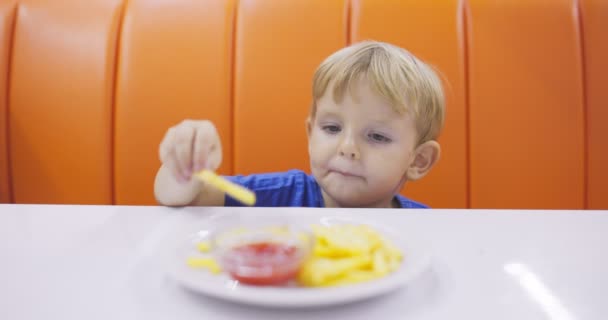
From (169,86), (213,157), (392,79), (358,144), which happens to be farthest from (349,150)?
(169,86)

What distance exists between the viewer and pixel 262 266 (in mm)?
414

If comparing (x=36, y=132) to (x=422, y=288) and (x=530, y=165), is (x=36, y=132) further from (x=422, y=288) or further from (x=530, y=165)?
(x=530, y=165)

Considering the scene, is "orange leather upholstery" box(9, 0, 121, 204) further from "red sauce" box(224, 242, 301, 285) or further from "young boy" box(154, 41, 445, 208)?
"red sauce" box(224, 242, 301, 285)

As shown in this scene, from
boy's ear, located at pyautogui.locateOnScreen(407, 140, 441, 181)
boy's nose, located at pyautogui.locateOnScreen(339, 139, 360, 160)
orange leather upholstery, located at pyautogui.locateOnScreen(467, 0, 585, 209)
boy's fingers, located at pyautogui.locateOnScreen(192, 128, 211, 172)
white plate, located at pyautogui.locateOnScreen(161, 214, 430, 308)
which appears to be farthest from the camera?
orange leather upholstery, located at pyautogui.locateOnScreen(467, 0, 585, 209)

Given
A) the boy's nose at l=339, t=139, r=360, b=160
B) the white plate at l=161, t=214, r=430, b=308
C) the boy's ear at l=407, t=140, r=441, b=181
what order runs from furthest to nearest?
the boy's ear at l=407, t=140, r=441, b=181
the boy's nose at l=339, t=139, r=360, b=160
the white plate at l=161, t=214, r=430, b=308

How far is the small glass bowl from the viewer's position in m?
0.41

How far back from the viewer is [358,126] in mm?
827

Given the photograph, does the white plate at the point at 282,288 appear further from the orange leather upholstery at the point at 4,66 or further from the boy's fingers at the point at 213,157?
the orange leather upholstery at the point at 4,66

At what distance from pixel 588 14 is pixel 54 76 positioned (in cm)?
143

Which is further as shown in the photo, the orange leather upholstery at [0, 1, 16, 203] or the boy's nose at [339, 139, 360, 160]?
the orange leather upholstery at [0, 1, 16, 203]

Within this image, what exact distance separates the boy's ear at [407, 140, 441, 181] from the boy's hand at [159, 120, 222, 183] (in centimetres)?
46

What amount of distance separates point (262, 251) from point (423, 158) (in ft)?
1.91

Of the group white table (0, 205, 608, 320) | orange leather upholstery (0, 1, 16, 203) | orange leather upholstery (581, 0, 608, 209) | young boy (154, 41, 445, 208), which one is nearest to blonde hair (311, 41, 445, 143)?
young boy (154, 41, 445, 208)

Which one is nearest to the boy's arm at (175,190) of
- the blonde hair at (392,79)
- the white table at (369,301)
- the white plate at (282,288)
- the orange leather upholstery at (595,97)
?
the white table at (369,301)
